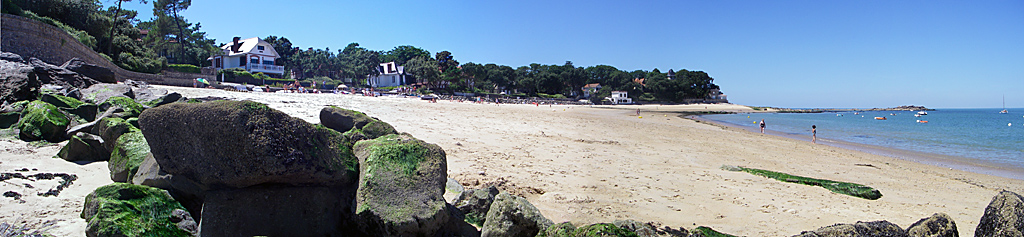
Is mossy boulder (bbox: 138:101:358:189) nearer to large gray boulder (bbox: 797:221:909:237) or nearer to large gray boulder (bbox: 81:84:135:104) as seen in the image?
large gray boulder (bbox: 797:221:909:237)

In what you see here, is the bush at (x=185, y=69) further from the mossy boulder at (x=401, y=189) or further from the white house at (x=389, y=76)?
the mossy boulder at (x=401, y=189)

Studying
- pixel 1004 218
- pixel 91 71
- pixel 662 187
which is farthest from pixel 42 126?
pixel 1004 218

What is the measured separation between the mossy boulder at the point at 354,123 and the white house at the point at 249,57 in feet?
216

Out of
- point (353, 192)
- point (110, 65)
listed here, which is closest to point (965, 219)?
point (353, 192)

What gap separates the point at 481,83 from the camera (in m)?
85.8

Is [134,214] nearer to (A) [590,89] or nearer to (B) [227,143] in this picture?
(B) [227,143]

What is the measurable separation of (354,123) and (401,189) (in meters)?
3.23

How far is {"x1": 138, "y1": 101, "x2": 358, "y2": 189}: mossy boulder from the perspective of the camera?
3.30 m

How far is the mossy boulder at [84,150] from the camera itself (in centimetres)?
602

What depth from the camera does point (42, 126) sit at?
7.09 m

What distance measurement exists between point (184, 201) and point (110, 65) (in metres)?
29.9

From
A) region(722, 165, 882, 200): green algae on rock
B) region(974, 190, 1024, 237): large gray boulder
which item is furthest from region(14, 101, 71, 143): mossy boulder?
region(722, 165, 882, 200): green algae on rock

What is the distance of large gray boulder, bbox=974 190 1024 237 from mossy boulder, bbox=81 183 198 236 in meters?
6.40

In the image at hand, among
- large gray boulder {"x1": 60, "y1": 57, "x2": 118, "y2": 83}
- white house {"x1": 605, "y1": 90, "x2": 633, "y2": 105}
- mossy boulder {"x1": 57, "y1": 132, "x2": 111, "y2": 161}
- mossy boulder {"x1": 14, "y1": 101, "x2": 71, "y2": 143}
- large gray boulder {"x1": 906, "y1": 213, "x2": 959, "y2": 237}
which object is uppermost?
white house {"x1": 605, "y1": 90, "x2": 633, "y2": 105}
